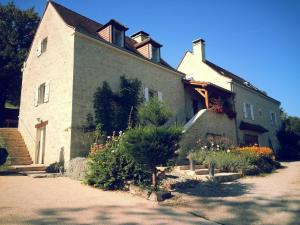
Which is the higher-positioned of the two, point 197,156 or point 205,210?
point 197,156

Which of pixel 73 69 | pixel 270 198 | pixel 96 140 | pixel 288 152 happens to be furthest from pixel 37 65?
pixel 288 152

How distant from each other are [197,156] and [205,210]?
20.0 ft

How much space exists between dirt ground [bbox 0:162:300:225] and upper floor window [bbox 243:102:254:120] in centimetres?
1432

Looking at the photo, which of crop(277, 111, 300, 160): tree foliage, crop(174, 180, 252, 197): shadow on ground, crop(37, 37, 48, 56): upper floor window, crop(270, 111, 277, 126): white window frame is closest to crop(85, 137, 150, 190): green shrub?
crop(174, 180, 252, 197): shadow on ground

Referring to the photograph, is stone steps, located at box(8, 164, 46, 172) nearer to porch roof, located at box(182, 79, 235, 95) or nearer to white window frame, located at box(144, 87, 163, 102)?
white window frame, located at box(144, 87, 163, 102)

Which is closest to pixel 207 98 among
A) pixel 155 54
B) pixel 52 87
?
pixel 155 54

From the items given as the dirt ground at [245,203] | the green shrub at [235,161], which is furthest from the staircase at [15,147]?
the dirt ground at [245,203]

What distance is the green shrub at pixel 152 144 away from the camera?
6.39 meters

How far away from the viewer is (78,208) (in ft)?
17.1

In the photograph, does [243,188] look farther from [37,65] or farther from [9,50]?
[9,50]

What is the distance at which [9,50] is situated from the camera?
2184 centimetres

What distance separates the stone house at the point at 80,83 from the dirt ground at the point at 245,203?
20.1 feet

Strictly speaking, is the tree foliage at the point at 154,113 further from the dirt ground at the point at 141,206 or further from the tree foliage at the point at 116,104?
the tree foliage at the point at 116,104

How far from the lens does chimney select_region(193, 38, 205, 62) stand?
22.0 m
